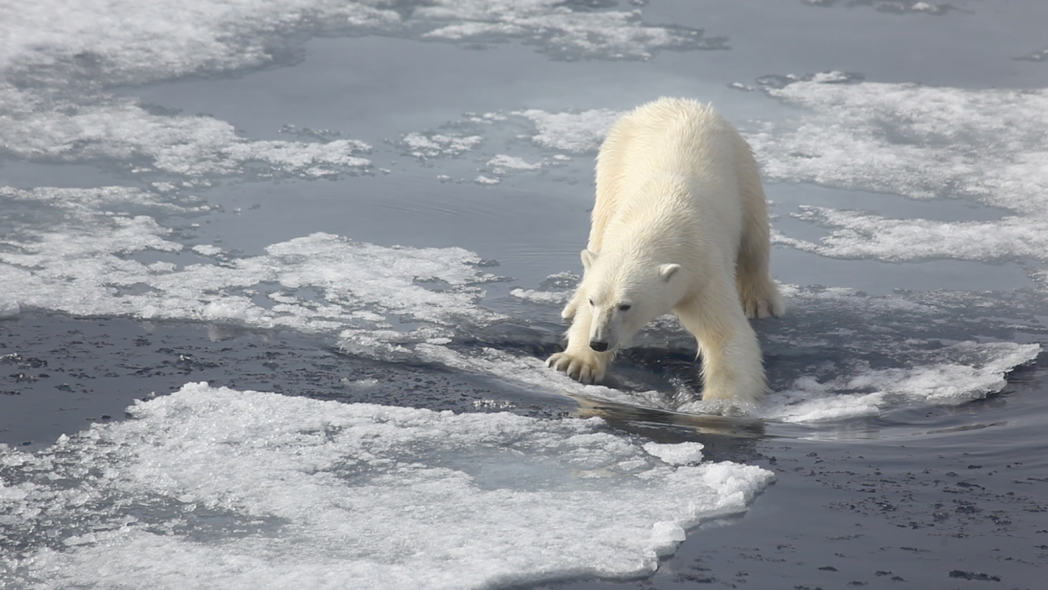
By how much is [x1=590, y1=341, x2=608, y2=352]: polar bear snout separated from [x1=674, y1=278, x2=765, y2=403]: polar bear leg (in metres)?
0.46

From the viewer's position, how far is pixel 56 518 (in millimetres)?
2865

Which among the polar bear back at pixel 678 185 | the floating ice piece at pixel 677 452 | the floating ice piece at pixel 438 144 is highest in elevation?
the polar bear back at pixel 678 185

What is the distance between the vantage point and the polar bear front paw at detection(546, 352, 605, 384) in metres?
4.18

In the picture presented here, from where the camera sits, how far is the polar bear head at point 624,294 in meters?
3.94

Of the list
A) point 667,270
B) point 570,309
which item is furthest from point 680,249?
point 570,309

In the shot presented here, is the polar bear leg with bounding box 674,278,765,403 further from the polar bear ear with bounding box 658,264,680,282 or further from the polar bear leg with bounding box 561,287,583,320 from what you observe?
the polar bear leg with bounding box 561,287,583,320

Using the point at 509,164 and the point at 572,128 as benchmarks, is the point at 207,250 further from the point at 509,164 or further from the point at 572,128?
the point at 572,128

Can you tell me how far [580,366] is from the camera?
13.8 ft

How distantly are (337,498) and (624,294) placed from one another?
1.43m

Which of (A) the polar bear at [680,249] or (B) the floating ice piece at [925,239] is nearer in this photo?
(A) the polar bear at [680,249]

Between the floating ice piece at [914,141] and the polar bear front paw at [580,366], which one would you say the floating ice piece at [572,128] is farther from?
the polar bear front paw at [580,366]

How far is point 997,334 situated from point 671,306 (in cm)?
152

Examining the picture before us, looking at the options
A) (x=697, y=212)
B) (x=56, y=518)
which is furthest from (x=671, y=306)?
(x=56, y=518)

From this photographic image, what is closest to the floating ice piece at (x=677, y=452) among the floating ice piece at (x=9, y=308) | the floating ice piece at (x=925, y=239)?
the floating ice piece at (x=925, y=239)
